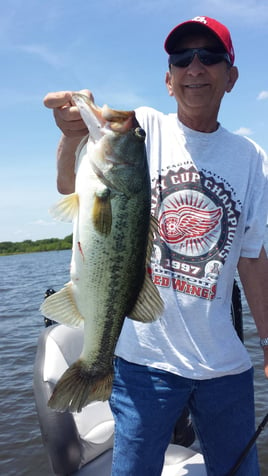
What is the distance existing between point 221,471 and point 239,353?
746mm

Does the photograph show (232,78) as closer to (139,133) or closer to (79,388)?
(139,133)

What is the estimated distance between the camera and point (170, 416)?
239cm

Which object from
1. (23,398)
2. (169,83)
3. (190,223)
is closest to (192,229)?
(190,223)

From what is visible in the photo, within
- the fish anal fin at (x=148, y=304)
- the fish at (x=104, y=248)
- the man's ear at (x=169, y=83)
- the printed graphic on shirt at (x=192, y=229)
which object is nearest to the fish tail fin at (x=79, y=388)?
the fish at (x=104, y=248)

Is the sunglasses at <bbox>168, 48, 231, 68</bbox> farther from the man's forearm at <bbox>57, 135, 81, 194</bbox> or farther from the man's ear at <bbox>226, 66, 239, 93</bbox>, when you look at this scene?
the man's forearm at <bbox>57, 135, 81, 194</bbox>

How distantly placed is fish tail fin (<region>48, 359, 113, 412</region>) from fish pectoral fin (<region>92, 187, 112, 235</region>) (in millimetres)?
776

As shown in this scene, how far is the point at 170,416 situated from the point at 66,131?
5.63ft

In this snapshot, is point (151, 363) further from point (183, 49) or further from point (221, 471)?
point (183, 49)

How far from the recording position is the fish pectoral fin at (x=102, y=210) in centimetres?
197

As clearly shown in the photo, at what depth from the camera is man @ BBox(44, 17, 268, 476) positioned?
2381 millimetres

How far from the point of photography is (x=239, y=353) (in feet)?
8.43

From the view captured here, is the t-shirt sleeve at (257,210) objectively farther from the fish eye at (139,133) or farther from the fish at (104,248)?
the fish eye at (139,133)

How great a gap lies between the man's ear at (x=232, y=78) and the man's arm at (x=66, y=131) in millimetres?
1107

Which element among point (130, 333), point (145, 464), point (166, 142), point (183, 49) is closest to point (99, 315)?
point (130, 333)
